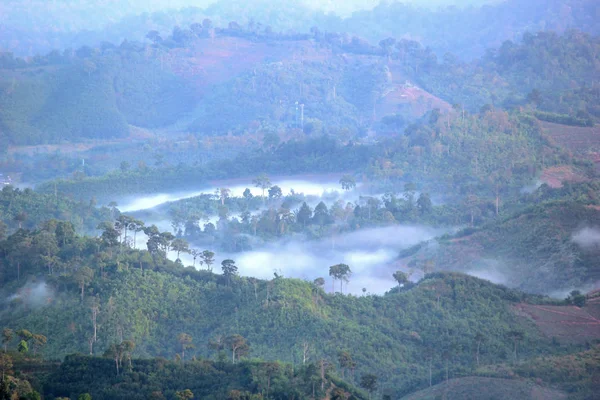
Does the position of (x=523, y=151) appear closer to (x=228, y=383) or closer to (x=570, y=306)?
(x=570, y=306)

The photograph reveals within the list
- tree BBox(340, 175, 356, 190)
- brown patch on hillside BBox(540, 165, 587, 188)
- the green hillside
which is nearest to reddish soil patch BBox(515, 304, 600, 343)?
the green hillside

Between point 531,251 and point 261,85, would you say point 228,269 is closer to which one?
point 531,251

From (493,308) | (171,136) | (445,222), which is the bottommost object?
(493,308)

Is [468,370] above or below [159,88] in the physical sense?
below

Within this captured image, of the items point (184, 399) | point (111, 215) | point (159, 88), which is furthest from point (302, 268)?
point (159, 88)

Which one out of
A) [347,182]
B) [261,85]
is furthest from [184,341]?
[261,85]

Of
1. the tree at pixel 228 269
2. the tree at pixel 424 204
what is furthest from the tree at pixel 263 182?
the tree at pixel 228 269

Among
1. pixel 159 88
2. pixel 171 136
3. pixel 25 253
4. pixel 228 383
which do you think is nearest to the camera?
pixel 228 383
